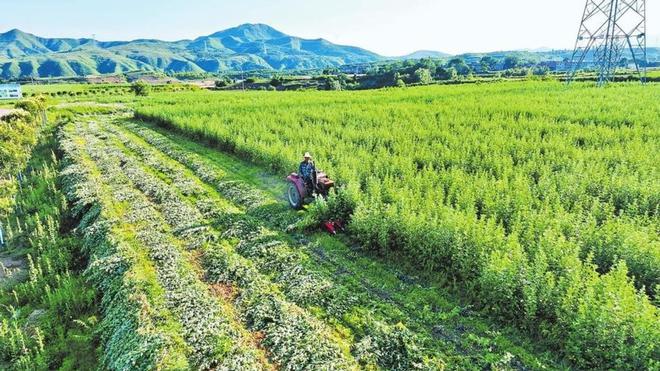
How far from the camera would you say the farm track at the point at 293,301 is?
693cm

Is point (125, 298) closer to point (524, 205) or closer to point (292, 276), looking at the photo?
point (292, 276)

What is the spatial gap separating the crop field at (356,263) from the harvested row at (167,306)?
0.04m

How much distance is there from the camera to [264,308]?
326 inches

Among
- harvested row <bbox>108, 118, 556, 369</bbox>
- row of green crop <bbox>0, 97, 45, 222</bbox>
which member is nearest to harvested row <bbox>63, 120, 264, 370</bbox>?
harvested row <bbox>108, 118, 556, 369</bbox>

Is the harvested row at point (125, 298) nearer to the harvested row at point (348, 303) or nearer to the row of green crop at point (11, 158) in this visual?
the harvested row at point (348, 303)

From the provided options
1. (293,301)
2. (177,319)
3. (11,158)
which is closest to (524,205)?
(293,301)

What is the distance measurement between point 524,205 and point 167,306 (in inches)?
340

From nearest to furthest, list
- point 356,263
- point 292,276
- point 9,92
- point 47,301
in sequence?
point 292,276 → point 356,263 → point 47,301 → point 9,92

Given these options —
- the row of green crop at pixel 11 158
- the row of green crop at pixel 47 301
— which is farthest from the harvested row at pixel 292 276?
the row of green crop at pixel 11 158

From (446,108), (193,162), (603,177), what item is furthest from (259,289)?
(446,108)

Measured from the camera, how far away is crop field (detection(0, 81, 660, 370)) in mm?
6930

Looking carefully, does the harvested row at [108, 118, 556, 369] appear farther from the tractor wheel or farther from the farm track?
the tractor wheel

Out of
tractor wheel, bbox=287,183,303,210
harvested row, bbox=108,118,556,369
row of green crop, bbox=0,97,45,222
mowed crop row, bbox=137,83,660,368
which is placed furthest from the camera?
row of green crop, bbox=0,97,45,222

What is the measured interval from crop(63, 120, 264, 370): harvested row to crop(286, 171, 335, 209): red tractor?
383cm
